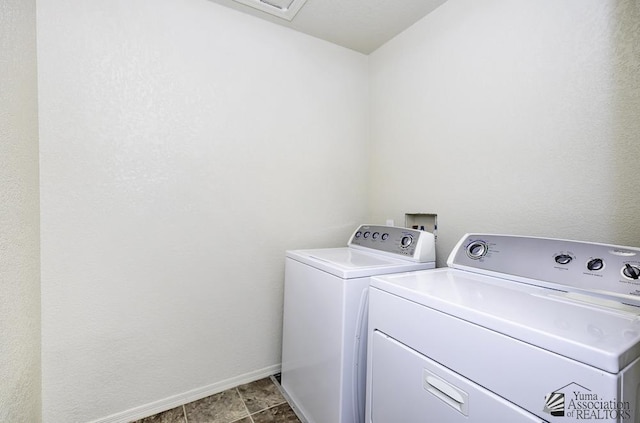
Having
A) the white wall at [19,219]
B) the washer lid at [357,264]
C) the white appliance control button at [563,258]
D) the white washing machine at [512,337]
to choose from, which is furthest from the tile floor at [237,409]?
the white appliance control button at [563,258]

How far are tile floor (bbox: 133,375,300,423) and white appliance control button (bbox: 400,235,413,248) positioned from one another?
110 cm

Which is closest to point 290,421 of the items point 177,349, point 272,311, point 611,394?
point 272,311

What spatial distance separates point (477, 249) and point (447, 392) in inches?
26.1

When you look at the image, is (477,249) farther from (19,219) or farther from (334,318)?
(19,219)

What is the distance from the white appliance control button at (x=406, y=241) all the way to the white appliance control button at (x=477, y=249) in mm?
304

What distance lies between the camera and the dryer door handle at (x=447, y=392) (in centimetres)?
75

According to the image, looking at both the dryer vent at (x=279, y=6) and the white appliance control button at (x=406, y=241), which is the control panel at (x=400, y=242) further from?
the dryer vent at (x=279, y=6)

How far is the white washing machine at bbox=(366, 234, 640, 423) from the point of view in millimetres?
567

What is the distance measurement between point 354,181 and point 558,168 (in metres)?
1.27

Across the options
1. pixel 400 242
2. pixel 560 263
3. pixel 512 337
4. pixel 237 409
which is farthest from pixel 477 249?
pixel 237 409

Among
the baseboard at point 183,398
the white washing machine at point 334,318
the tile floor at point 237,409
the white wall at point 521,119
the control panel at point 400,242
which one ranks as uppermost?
the white wall at point 521,119
